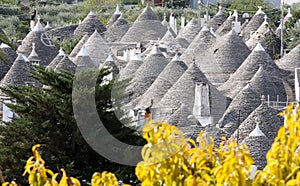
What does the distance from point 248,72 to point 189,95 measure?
442 cm

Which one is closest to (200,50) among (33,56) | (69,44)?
(33,56)

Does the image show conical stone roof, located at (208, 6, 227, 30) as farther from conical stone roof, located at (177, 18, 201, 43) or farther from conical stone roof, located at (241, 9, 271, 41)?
conical stone roof, located at (177, 18, 201, 43)

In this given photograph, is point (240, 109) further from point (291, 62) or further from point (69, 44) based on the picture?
point (69, 44)

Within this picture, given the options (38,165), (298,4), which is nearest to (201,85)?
(38,165)

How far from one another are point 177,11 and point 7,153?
50998mm

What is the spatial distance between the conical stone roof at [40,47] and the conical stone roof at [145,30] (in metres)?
4.31

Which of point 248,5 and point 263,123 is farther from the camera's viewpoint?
point 248,5

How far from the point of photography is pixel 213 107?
2811cm

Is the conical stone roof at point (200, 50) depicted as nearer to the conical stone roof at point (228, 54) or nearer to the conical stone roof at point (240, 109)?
the conical stone roof at point (228, 54)

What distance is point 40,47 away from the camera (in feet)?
140

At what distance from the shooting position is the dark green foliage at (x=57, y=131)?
17.5 metres

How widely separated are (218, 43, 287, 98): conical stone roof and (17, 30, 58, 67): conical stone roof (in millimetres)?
10709

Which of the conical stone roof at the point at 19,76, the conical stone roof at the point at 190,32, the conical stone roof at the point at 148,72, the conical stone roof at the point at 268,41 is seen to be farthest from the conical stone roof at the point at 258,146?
the conical stone roof at the point at 190,32

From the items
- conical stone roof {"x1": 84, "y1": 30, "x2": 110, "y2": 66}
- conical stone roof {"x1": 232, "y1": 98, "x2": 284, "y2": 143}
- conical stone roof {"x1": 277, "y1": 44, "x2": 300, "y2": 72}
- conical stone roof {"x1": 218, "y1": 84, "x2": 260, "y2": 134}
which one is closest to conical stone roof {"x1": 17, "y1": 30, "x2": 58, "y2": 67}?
conical stone roof {"x1": 84, "y1": 30, "x2": 110, "y2": 66}
